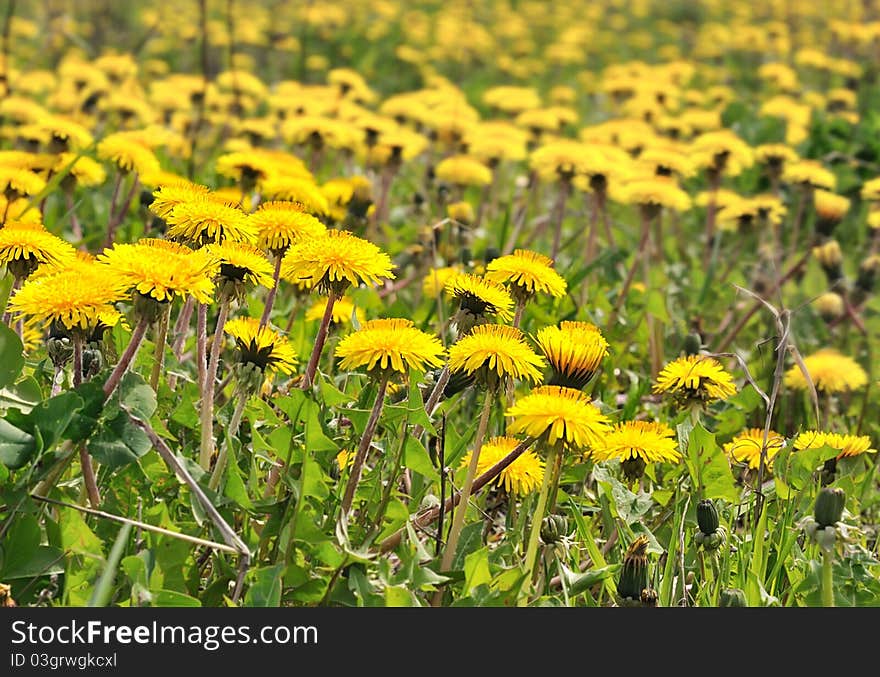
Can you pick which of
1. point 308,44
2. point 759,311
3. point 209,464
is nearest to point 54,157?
point 209,464

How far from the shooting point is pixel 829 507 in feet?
4.81

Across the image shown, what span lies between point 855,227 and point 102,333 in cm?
372

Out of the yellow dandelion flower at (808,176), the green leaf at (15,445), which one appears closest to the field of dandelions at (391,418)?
the green leaf at (15,445)

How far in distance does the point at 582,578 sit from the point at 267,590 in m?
0.44

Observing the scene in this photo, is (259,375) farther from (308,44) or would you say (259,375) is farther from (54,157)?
(308,44)

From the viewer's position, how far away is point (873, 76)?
271 inches

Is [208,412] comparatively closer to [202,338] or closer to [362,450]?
[202,338]

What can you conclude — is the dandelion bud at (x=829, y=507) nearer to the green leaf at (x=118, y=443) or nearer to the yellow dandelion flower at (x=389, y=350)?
the yellow dandelion flower at (x=389, y=350)

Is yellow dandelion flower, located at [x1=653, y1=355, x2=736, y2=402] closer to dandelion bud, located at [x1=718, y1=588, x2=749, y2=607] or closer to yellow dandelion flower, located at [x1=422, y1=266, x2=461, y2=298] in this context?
dandelion bud, located at [x1=718, y1=588, x2=749, y2=607]

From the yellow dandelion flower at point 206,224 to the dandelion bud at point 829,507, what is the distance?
90 cm

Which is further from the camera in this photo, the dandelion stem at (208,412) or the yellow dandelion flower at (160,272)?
the dandelion stem at (208,412)

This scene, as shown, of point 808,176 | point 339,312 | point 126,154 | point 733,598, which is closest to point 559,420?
point 733,598

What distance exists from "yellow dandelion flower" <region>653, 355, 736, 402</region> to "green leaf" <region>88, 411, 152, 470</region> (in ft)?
3.01

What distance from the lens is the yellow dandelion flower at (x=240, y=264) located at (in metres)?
1.61
